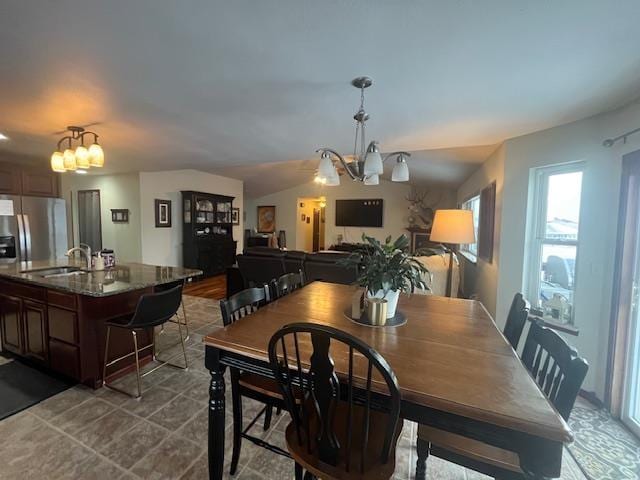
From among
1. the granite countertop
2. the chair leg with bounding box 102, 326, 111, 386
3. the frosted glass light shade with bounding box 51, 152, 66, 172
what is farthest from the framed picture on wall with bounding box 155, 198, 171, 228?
the chair leg with bounding box 102, 326, 111, 386

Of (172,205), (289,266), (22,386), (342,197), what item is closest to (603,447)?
(289,266)

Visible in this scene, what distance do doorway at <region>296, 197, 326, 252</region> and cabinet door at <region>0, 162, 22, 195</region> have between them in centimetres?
636

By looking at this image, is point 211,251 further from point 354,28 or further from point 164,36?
point 354,28

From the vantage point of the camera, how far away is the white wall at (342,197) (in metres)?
8.23

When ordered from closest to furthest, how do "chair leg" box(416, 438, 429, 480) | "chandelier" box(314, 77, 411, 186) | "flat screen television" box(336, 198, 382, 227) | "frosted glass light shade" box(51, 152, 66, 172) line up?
"chair leg" box(416, 438, 429, 480), "chandelier" box(314, 77, 411, 186), "frosted glass light shade" box(51, 152, 66, 172), "flat screen television" box(336, 198, 382, 227)

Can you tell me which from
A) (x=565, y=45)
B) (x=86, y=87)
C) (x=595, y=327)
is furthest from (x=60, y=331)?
(x=595, y=327)

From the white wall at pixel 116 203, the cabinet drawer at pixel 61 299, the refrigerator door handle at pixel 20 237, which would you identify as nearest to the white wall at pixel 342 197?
the white wall at pixel 116 203

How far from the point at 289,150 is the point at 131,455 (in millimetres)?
3142

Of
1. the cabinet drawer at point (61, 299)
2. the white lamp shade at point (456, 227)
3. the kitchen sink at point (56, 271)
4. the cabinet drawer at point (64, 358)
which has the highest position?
the white lamp shade at point (456, 227)

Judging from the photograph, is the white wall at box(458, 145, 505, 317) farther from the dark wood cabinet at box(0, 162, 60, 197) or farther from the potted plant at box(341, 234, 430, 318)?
the dark wood cabinet at box(0, 162, 60, 197)

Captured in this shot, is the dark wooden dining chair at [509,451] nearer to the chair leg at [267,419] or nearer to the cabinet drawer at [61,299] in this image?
the chair leg at [267,419]

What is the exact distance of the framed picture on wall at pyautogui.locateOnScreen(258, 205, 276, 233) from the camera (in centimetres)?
972

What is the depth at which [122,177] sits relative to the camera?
5.37 metres

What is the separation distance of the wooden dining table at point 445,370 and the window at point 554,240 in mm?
1178
